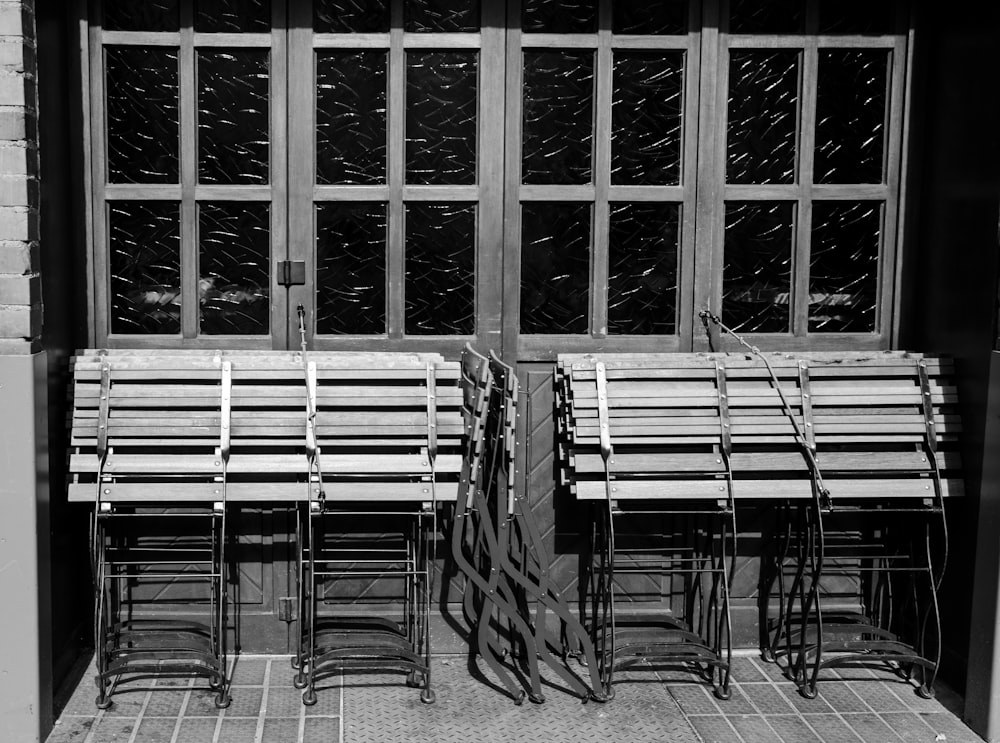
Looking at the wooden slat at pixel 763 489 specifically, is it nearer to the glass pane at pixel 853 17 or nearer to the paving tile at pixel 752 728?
the paving tile at pixel 752 728

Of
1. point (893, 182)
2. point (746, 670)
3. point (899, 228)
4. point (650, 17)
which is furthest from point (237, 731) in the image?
point (893, 182)

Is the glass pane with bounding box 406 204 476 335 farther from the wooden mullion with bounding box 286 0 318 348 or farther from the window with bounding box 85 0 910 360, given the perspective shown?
the wooden mullion with bounding box 286 0 318 348

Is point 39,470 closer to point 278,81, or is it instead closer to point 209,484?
point 209,484

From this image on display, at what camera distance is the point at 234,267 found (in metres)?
5.57

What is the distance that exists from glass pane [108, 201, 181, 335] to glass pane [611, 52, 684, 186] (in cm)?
226

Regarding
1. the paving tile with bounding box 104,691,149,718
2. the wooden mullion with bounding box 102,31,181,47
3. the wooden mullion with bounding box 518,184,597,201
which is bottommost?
the paving tile with bounding box 104,691,149,718

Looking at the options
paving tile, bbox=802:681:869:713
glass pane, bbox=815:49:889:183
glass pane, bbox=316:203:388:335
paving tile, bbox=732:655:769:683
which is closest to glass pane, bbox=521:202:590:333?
glass pane, bbox=316:203:388:335

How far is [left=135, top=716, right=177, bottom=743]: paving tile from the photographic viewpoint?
15.7 ft

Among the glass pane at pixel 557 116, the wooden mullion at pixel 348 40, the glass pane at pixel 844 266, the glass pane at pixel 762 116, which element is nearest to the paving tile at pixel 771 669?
the glass pane at pixel 844 266

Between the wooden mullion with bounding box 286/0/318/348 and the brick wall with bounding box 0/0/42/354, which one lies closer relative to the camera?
the brick wall with bounding box 0/0/42/354

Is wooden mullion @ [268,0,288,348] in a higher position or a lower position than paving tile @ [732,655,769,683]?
higher

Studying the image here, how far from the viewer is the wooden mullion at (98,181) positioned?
5.37m

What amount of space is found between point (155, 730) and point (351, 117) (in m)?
3.04

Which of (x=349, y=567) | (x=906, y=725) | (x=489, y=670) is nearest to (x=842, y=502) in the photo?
(x=906, y=725)
